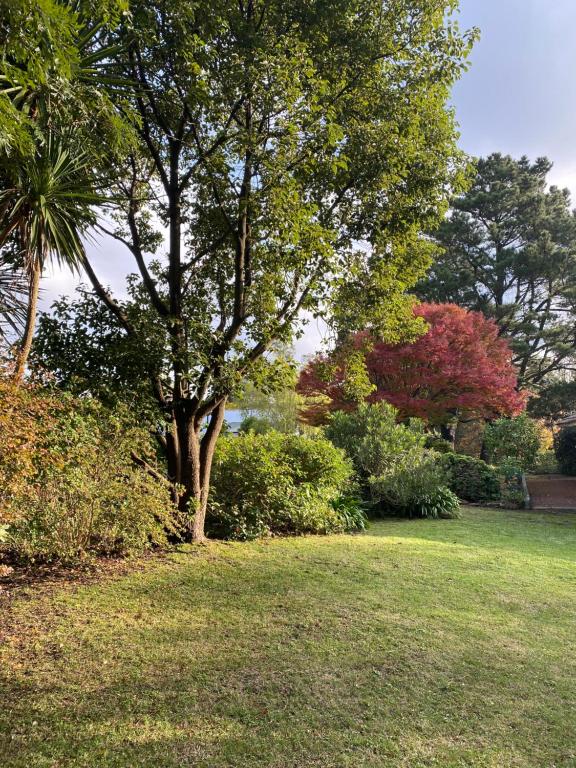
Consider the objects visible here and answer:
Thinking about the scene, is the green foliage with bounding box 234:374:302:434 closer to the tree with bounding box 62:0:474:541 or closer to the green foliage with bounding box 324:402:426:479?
the green foliage with bounding box 324:402:426:479

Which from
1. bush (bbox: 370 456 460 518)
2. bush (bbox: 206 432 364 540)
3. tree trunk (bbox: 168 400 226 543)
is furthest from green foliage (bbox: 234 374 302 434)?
tree trunk (bbox: 168 400 226 543)

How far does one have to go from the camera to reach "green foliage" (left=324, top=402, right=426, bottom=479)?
35.2 feet

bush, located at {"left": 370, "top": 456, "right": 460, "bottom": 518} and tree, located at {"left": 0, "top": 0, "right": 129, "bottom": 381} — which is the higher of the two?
tree, located at {"left": 0, "top": 0, "right": 129, "bottom": 381}

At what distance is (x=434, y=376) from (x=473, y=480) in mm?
3042

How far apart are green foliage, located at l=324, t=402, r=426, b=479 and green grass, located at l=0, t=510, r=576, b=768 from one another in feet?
17.0

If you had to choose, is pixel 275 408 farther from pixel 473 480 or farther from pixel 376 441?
pixel 376 441

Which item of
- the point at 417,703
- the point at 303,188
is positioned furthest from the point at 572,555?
the point at 303,188

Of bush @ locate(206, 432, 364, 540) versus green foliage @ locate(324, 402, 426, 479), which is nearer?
bush @ locate(206, 432, 364, 540)

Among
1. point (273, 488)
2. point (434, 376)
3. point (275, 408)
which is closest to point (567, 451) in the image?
point (434, 376)

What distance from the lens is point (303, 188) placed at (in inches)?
237

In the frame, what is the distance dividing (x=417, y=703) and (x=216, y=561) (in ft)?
10.4

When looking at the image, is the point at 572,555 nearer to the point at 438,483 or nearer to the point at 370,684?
the point at 438,483

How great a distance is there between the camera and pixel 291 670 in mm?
3094

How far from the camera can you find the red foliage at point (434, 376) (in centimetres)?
1455
